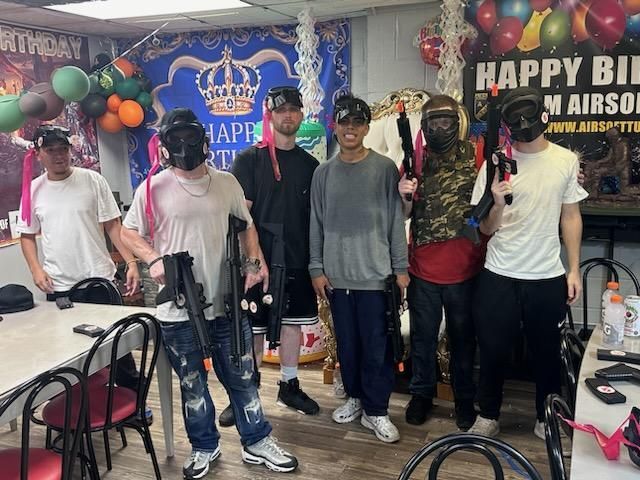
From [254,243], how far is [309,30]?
5.98 ft

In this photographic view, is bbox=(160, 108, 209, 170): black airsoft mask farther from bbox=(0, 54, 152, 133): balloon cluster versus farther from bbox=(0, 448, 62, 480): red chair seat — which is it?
bbox=(0, 54, 152, 133): balloon cluster

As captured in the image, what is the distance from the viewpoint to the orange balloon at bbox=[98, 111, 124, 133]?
4.42 metres

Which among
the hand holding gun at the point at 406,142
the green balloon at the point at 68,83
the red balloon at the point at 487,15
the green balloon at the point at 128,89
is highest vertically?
the red balloon at the point at 487,15

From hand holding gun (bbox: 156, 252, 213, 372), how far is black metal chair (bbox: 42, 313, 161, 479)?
0.50ft

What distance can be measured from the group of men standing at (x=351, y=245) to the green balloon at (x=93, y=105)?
1699mm

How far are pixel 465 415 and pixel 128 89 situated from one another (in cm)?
329

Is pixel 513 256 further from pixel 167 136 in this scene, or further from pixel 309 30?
pixel 309 30

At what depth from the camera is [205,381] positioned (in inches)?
95.3

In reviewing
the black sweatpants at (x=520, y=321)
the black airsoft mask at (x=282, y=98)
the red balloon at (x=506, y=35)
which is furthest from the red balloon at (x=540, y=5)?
the black sweatpants at (x=520, y=321)

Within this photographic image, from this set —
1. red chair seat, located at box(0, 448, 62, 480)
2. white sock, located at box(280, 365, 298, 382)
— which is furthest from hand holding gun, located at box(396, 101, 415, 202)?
red chair seat, located at box(0, 448, 62, 480)

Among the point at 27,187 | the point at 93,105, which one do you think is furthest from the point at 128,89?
the point at 27,187

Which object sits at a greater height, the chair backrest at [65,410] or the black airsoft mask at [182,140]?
the black airsoft mask at [182,140]

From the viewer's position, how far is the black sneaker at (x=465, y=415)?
9.12 ft

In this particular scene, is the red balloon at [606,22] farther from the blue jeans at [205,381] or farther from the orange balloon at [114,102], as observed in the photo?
the orange balloon at [114,102]
